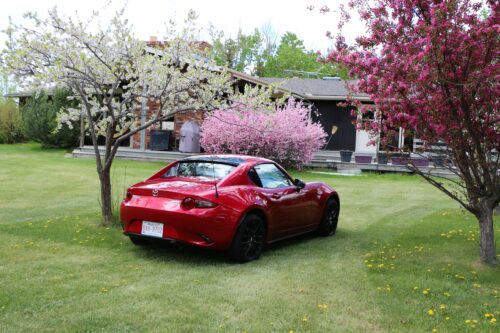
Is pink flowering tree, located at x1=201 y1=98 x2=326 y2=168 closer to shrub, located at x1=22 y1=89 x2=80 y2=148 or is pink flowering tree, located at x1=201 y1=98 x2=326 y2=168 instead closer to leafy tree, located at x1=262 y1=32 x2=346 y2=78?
shrub, located at x1=22 y1=89 x2=80 y2=148

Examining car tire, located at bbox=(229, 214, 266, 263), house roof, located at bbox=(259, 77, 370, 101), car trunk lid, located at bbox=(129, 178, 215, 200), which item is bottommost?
car tire, located at bbox=(229, 214, 266, 263)

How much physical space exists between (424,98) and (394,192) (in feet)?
28.2

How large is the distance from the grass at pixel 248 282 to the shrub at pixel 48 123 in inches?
653

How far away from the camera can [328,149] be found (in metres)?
25.7

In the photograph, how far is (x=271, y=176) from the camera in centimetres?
730

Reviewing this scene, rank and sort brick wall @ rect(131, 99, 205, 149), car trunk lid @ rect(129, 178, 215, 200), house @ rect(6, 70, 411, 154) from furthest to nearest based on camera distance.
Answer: house @ rect(6, 70, 411, 154) < brick wall @ rect(131, 99, 205, 149) < car trunk lid @ rect(129, 178, 215, 200)

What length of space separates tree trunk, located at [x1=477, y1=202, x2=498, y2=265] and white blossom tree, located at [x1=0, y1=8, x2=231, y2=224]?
13.4 feet

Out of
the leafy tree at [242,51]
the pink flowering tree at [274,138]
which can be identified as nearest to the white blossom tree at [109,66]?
the pink flowering tree at [274,138]

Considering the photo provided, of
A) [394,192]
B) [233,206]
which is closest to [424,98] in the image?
[233,206]

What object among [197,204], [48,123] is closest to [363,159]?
[48,123]

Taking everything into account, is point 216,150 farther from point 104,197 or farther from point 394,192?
point 104,197

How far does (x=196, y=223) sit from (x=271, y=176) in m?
1.75

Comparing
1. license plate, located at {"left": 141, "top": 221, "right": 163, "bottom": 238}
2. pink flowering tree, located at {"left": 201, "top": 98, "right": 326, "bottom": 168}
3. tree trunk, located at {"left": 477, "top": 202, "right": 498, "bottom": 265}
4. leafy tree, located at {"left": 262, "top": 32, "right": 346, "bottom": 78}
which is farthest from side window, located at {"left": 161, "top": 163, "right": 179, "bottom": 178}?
leafy tree, located at {"left": 262, "top": 32, "right": 346, "bottom": 78}

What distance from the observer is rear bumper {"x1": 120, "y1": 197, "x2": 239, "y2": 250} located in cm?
592
